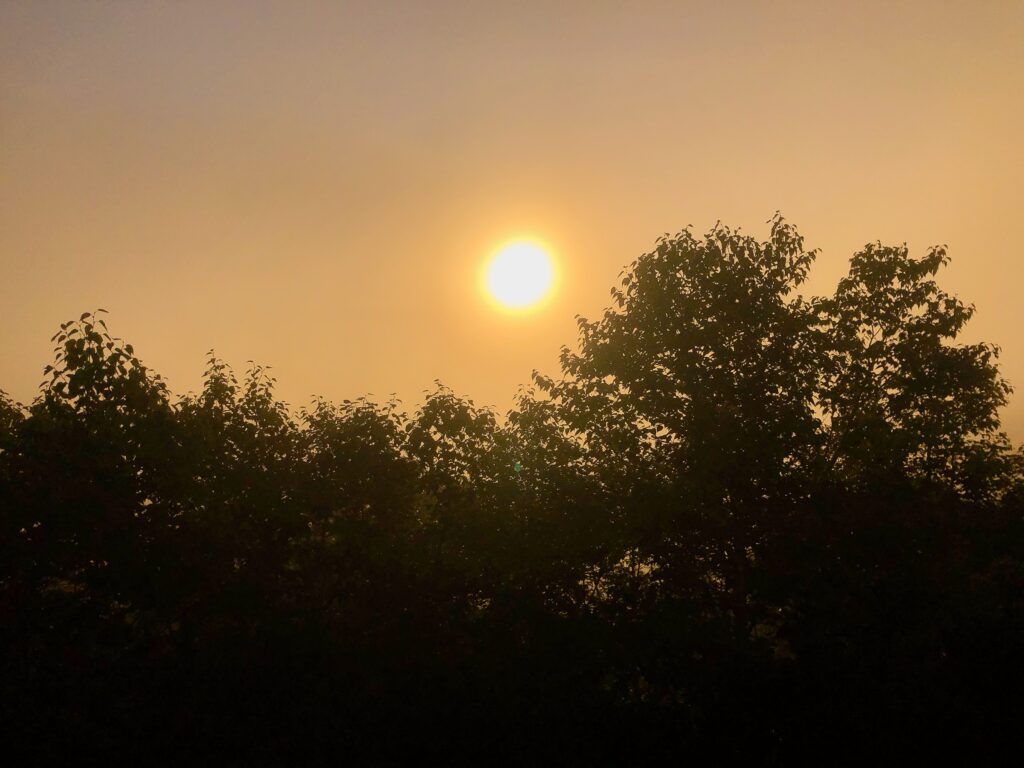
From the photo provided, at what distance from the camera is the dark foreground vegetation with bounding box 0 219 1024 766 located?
12102 mm

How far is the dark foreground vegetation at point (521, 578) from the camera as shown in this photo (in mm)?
12102

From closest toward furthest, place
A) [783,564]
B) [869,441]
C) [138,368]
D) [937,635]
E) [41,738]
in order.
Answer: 1. [41,738]
2. [937,635]
3. [783,564]
4. [138,368]
5. [869,441]

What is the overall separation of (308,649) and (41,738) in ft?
14.9

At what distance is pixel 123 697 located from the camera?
11.8m

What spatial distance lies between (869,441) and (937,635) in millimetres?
4482

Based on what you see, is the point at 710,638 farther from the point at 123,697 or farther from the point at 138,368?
the point at 138,368

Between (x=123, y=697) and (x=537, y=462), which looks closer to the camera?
(x=123, y=697)

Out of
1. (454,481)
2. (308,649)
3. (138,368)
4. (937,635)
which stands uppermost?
(138,368)

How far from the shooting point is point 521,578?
13844 millimetres

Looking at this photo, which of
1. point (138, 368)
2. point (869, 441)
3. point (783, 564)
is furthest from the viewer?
point (869, 441)

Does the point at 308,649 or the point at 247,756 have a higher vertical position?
the point at 308,649

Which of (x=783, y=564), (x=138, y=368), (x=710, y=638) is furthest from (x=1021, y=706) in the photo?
(x=138, y=368)

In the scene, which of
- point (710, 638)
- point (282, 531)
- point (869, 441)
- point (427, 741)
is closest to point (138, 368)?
point (282, 531)

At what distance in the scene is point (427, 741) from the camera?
12.4 metres
